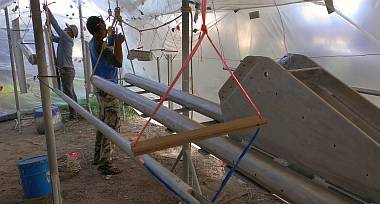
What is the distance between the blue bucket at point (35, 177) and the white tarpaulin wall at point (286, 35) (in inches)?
87.5

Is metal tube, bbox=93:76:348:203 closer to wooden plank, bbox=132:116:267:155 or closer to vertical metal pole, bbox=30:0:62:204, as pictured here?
wooden plank, bbox=132:116:267:155

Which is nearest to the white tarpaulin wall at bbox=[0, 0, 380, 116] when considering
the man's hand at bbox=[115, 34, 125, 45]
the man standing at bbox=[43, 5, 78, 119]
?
the man standing at bbox=[43, 5, 78, 119]

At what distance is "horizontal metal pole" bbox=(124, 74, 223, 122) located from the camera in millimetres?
1660

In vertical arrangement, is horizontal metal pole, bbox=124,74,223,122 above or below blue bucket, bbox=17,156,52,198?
above

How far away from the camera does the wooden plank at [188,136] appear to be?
0.91 meters

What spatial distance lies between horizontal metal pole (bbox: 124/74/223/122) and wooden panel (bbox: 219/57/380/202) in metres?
0.39

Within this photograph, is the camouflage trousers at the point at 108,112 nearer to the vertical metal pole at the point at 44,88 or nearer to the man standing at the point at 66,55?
the vertical metal pole at the point at 44,88

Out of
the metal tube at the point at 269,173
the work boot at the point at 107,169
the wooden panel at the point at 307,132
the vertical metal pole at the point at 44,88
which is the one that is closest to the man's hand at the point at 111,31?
the vertical metal pole at the point at 44,88

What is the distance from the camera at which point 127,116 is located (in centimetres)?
633

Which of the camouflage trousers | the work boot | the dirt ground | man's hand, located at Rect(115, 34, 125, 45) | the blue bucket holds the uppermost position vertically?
man's hand, located at Rect(115, 34, 125, 45)

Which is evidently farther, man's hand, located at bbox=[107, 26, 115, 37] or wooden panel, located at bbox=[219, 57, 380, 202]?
man's hand, located at bbox=[107, 26, 115, 37]

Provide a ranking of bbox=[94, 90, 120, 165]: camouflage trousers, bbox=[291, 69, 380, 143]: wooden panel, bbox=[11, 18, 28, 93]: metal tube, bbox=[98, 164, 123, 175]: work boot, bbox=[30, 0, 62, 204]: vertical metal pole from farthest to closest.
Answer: bbox=[11, 18, 28, 93]: metal tube
bbox=[98, 164, 123, 175]: work boot
bbox=[94, 90, 120, 165]: camouflage trousers
bbox=[30, 0, 62, 204]: vertical metal pole
bbox=[291, 69, 380, 143]: wooden panel

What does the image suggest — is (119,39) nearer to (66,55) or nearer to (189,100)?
(189,100)

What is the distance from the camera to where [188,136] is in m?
0.93
